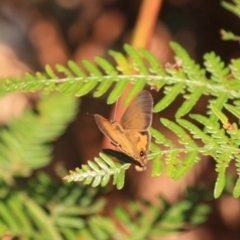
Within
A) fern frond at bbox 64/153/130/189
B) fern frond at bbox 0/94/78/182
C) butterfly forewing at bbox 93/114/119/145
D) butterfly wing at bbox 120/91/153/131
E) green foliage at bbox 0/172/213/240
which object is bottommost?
green foliage at bbox 0/172/213/240

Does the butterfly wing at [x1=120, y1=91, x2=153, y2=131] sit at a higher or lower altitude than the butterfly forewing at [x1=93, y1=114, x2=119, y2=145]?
lower

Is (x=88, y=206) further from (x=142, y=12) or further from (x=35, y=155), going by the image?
(x=142, y=12)

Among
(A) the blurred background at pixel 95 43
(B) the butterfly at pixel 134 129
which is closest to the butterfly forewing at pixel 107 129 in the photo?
(B) the butterfly at pixel 134 129

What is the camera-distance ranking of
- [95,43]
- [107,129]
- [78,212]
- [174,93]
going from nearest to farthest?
[107,129], [174,93], [78,212], [95,43]

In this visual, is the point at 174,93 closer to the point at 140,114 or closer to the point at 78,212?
the point at 140,114

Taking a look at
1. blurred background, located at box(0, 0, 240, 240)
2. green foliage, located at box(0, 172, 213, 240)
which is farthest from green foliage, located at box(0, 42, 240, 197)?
blurred background, located at box(0, 0, 240, 240)

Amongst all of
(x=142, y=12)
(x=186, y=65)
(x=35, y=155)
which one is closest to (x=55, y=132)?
(x=35, y=155)

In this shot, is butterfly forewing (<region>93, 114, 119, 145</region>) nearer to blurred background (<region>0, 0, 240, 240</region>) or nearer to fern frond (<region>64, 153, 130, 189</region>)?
fern frond (<region>64, 153, 130, 189</region>)

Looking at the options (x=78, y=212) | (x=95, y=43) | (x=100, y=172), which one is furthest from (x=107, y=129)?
(x=95, y=43)
